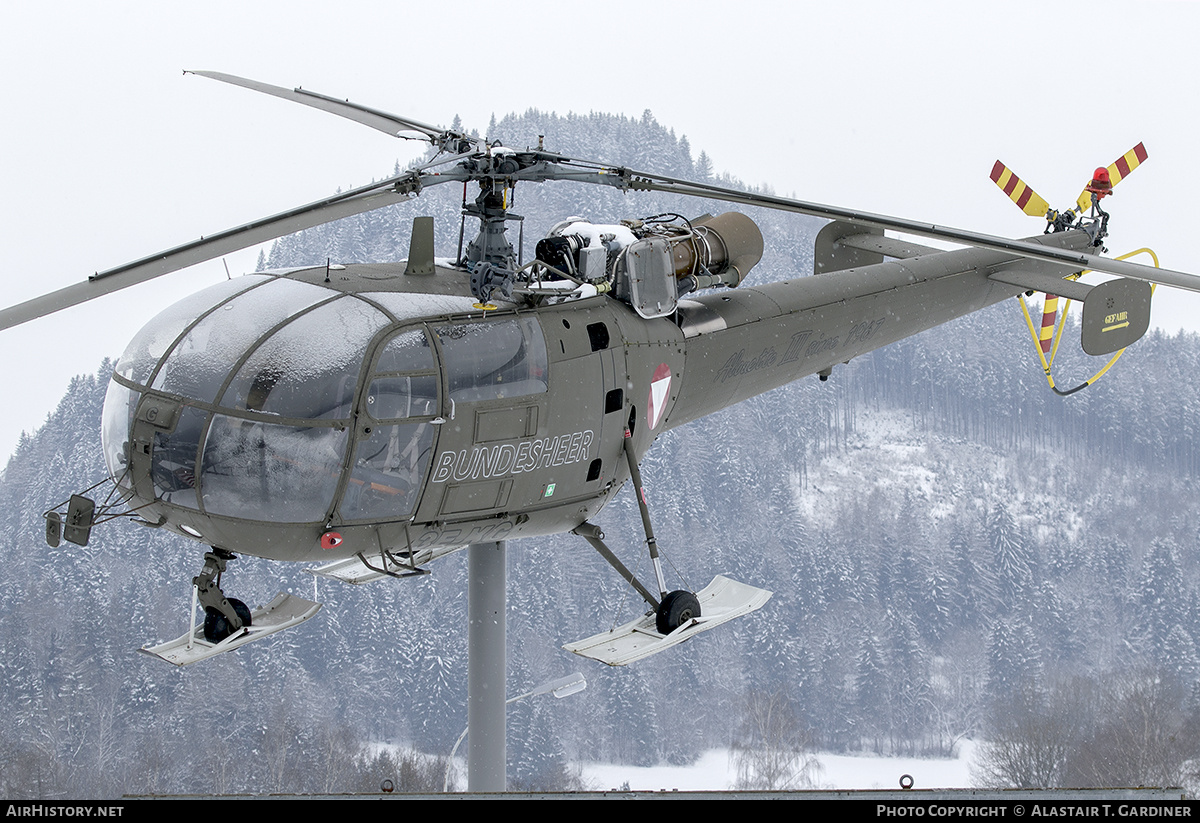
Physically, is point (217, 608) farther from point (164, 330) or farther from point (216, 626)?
point (164, 330)

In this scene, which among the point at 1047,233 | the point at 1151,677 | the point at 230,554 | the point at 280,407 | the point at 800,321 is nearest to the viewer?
the point at 280,407

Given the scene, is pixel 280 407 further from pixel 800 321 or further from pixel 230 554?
pixel 800 321

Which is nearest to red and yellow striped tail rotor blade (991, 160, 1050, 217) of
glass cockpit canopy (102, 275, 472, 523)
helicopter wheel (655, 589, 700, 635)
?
helicopter wheel (655, 589, 700, 635)

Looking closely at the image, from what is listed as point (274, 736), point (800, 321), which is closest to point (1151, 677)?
point (274, 736)

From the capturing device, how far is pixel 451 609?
→ 8406cm

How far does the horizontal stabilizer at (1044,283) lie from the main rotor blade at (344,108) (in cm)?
797

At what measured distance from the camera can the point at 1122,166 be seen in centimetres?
1727

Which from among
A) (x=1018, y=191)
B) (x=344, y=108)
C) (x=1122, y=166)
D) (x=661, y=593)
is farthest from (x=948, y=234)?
Answer: (x=1122, y=166)

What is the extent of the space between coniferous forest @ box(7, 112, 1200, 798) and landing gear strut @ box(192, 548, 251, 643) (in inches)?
2066

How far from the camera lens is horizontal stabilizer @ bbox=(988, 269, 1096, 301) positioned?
13.9 metres

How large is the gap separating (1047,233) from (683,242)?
813cm

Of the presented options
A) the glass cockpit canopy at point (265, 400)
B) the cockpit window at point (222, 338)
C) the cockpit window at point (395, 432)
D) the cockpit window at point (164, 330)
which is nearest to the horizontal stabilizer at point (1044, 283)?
the cockpit window at point (395, 432)

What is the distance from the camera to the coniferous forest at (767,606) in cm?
6706

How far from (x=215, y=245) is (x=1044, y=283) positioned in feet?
35.2
